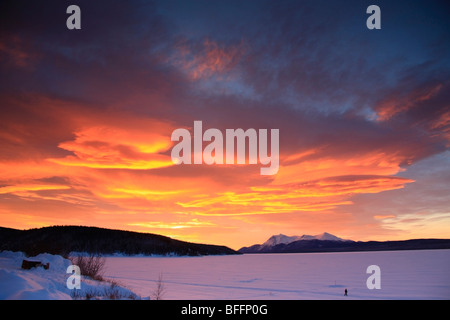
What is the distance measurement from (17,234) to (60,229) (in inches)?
922

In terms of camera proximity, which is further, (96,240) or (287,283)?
(96,240)

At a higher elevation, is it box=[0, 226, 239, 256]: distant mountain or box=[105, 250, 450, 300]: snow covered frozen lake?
box=[105, 250, 450, 300]: snow covered frozen lake

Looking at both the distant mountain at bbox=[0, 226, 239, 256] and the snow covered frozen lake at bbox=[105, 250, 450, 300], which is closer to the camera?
the snow covered frozen lake at bbox=[105, 250, 450, 300]

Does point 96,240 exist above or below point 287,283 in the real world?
below

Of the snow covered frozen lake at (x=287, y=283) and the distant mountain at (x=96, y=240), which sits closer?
the snow covered frozen lake at (x=287, y=283)

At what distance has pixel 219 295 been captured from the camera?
79.8 feet

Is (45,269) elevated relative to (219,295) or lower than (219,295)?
elevated

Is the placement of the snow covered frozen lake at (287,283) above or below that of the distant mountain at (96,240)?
Answer: above
